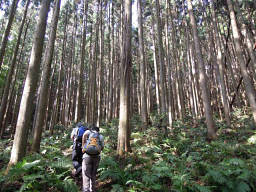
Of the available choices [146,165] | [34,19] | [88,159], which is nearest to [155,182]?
[146,165]

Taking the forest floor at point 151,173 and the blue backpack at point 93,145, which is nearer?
the forest floor at point 151,173

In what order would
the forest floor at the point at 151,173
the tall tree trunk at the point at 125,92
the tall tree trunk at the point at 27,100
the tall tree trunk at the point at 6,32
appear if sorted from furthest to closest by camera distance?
the tall tree trunk at the point at 6,32 → the tall tree trunk at the point at 125,92 → the tall tree trunk at the point at 27,100 → the forest floor at the point at 151,173

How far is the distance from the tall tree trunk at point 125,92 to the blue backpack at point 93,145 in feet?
6.90

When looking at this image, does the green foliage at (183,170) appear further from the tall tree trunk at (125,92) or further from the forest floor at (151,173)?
the tall tree trunk at (125,92)

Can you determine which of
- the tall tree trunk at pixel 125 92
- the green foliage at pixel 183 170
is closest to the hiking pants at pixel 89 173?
the green foliage at pixel 183 170

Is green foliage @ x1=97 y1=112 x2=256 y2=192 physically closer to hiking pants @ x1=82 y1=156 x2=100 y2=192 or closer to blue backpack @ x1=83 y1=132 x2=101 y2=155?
hiking pants @ x1=82 y1=156 x2=100 y2=192

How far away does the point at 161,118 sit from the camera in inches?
365

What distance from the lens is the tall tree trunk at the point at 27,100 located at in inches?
198

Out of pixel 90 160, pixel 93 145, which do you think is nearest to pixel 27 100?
pixel 93 145

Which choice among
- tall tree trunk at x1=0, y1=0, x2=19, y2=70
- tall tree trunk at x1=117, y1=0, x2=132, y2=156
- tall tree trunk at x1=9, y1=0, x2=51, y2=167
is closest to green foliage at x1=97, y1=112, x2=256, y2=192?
tall tree trunk at x1=117, y1=0, x2=132, y2=156

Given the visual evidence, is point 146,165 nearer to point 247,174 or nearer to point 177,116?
point 247,174

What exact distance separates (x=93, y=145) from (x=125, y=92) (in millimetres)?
2942

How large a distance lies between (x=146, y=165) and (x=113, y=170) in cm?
119

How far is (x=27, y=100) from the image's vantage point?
5359mm
